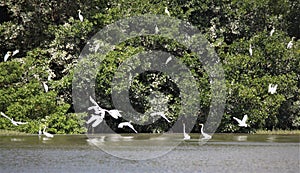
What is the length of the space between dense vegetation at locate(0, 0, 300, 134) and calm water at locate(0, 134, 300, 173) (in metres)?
2.26

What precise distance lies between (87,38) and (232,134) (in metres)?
6.09

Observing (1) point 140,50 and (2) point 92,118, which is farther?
(1) point 140,50

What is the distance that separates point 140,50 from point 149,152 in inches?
285

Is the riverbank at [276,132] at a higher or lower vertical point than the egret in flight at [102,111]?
lower

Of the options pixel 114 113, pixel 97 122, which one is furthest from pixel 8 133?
pixel 114 113

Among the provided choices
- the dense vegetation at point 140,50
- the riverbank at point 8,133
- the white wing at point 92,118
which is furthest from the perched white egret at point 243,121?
the riverbank at point 8,133

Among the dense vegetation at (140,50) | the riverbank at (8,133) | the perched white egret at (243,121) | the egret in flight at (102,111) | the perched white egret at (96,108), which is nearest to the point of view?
the riverbank at (8,133)

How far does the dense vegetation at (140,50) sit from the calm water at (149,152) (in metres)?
2.26

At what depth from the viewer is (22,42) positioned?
86.3ft

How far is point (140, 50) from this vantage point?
77.0ft

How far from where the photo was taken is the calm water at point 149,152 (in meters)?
14.1

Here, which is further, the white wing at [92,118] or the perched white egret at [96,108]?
the white wing at [92,118]

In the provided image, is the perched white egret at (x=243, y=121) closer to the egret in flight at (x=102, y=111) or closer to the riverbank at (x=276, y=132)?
the riverbank at (x=276, y=132)

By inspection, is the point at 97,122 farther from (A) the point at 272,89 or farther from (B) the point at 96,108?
(A) the point at 272,89
